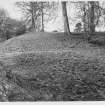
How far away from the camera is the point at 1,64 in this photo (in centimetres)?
149

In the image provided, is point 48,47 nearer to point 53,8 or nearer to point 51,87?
point 51,87

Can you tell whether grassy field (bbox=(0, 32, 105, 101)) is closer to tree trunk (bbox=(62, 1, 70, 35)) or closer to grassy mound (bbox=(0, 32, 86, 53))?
grassy mound (bbox=(0, 32, 86, 53))

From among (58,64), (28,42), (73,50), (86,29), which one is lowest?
(58,64)

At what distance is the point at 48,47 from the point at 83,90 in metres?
0.68

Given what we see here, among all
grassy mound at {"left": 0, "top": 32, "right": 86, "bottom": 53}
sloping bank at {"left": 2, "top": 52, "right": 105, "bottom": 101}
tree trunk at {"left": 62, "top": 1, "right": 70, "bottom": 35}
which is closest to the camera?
sloping bank at {"left": 2, "top": 52, "right": 105, "bottom": 101}

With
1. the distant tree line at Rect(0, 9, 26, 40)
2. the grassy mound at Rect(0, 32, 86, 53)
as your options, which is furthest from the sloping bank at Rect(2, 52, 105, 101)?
the distant tree line at Rect(0, 9, 26, 40)

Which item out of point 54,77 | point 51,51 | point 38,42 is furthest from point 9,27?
point 54,77

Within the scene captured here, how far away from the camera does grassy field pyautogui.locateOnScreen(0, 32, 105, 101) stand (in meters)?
1.35

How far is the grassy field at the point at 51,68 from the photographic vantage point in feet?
4.44

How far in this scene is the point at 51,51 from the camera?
159 centimetres

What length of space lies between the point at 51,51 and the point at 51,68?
0.75 feet

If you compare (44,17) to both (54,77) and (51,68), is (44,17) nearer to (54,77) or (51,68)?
(51,68)

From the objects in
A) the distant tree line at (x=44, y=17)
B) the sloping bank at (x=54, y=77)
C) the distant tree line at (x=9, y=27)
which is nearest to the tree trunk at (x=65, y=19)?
the distant tree line at (x=44, y=17)

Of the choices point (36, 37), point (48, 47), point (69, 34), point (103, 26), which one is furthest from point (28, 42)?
point (103, 26)
